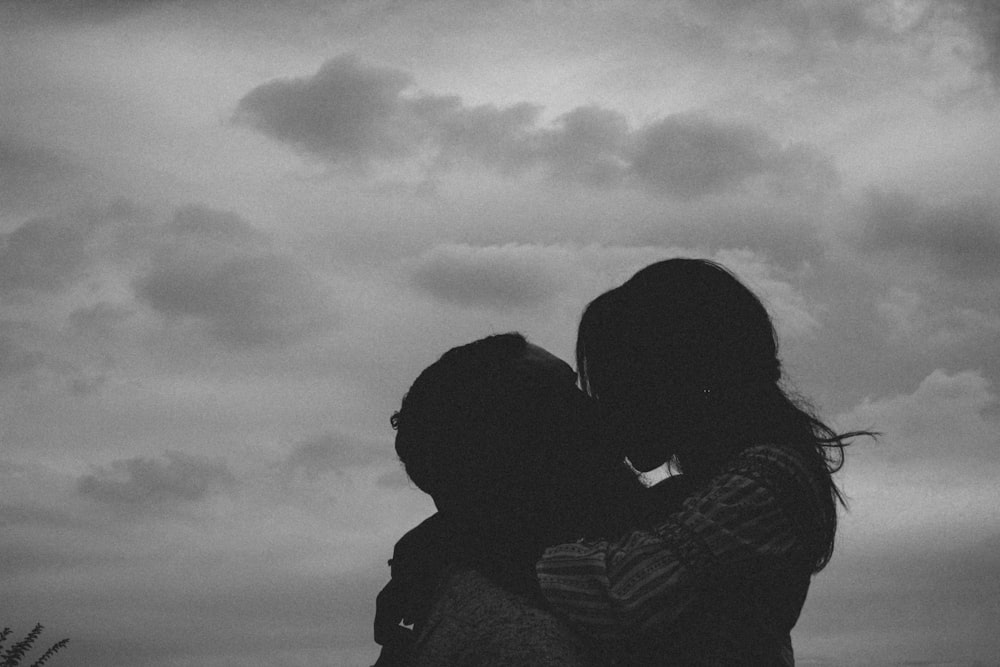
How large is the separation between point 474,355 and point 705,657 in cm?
126

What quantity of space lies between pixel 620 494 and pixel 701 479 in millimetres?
265

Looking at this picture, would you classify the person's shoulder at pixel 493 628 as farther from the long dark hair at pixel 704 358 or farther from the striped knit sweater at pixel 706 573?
the long dark hair at pixel 704 358

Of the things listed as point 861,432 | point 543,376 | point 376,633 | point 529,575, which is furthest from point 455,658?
point 861,432

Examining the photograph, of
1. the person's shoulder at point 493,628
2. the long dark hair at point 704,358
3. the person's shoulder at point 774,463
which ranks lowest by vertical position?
the person's shoulder at point 493,628

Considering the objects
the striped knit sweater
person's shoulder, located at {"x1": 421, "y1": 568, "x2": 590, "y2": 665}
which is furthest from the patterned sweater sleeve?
person's shoulder, located at {"x1": 421, "y1": 568, "x2": 590, "y2": 665}

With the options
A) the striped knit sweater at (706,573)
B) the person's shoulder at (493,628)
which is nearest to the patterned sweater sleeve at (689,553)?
the striped knit sweater at (706,573)

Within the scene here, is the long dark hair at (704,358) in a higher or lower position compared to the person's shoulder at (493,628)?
higher

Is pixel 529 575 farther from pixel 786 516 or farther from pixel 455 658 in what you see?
pixel 786 516

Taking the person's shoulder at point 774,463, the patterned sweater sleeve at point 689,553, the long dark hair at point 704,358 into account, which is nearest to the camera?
the patterned sweater sleeve at point 689,553

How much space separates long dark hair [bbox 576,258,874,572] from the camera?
2.86 meters

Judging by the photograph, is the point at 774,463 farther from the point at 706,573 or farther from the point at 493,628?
the point at 493,628

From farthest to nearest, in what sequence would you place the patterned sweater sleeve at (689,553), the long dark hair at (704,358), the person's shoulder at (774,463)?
the long dark hair at (704,358)
the person's shoulder at (774,463)
the patterned sweater sleeve at (689,553)

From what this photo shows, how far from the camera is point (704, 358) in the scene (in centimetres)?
298

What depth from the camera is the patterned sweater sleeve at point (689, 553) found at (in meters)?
2.35
